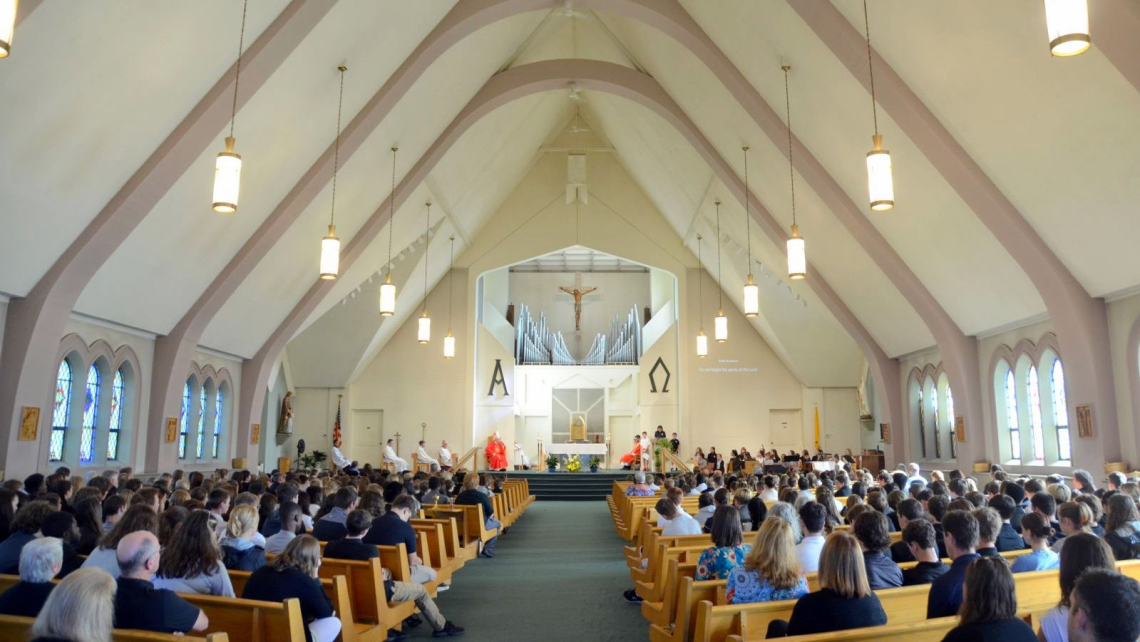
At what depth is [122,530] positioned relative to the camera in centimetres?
396

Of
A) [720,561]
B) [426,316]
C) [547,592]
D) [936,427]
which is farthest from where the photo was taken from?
[426,316]

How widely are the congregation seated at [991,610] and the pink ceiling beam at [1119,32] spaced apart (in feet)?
15.4

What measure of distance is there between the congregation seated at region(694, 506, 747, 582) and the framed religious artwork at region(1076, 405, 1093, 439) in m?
6.74

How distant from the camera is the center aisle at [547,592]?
19.5 feet

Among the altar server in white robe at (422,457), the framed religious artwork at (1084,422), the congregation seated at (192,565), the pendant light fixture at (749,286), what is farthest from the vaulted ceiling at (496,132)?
the altar server in white robe at (422,457)

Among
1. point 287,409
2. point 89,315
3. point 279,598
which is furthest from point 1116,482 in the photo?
point 287,409

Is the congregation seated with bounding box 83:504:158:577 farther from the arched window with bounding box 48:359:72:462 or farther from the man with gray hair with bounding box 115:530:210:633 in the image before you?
the arched window with bounding box 48:359:72:462

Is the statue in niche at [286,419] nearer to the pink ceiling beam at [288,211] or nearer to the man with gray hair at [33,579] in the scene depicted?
the pink ceiling beam at [288,211]

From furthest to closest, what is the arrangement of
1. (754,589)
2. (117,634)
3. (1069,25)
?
(754,589) → (1069,25) → (117,634)

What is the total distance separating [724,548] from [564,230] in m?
16.6

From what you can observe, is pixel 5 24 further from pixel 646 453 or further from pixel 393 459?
pixel 646 453

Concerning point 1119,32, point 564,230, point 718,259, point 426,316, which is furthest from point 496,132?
point 1119,32

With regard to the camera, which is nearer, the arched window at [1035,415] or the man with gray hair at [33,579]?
the man with gray hair at [33,579]

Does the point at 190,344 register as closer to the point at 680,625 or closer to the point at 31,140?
the point at 31,140
